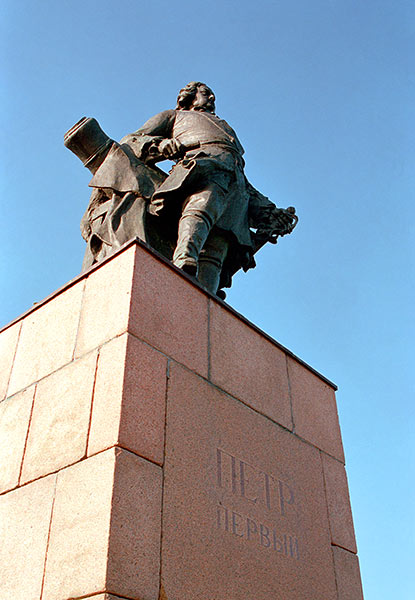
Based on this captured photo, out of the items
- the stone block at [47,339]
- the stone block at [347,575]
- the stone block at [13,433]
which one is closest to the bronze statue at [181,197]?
the stone block at [47,339]

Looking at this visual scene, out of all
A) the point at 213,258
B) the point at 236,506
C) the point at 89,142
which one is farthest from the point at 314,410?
the point at 89,142

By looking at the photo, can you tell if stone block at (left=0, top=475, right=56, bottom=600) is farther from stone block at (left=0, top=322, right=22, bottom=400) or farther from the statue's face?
the statue's face

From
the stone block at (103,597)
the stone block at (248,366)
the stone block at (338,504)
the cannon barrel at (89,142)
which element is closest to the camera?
the stone block at (103,597)

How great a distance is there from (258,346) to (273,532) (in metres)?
1.60

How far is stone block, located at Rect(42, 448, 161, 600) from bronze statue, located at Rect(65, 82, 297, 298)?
2.61 m

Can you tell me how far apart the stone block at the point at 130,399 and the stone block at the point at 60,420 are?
0.35ft

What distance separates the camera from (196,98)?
A: 829 centimetres

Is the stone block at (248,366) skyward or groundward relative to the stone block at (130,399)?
skyward

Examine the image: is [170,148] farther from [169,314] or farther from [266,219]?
[169,314]

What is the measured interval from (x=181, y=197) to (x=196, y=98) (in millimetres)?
2106

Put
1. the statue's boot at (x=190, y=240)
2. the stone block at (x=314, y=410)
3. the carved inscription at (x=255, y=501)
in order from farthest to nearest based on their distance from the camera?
the statue's boot at (x=190, y=240) → the stone block at (x=314, y=410) → the carved inscription at (x=255, y=501)

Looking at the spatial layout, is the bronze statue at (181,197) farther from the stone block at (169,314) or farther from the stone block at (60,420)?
the stone block at (60,420)

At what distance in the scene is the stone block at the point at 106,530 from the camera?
3.47 m

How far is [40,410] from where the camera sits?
4.68 m
